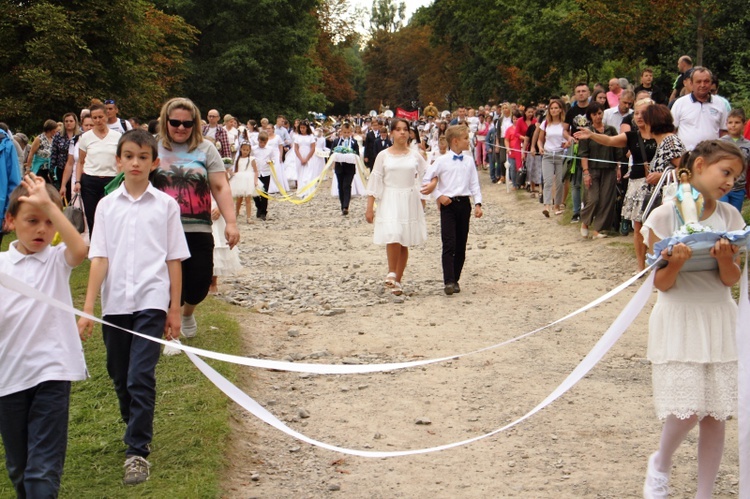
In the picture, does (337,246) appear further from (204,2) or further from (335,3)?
(335,3)

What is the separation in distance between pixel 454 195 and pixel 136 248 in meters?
6.61

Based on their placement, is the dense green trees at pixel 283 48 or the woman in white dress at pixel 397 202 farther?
the dense green trees at pixel 283 48

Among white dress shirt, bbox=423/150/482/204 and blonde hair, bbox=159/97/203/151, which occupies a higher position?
blonde hair, bbox=159/97/203/151

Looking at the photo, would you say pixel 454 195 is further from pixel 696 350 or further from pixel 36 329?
pixel 36 329

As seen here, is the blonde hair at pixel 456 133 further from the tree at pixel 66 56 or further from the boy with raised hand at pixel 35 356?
the tree at pixel 66 56

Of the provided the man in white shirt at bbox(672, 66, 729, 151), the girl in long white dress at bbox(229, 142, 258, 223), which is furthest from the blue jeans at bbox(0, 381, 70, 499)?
the girl in long white dress at bbox(229, 142, 258, 223)

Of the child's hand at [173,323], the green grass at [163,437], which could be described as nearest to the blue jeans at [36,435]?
the green grass at [163,437]

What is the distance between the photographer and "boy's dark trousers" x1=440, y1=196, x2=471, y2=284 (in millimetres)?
11680

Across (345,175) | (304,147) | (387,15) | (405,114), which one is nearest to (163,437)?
(345,175)

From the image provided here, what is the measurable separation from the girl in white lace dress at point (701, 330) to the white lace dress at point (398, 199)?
692 centimetres

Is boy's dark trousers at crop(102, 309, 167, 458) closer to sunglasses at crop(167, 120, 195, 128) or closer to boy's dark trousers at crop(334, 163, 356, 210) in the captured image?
sunglasses at crop(167, 120, 195, 128)

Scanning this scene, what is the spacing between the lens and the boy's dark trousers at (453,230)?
11.7 m

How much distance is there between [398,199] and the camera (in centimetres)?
1195

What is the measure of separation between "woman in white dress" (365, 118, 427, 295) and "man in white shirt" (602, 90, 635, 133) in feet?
14.5
